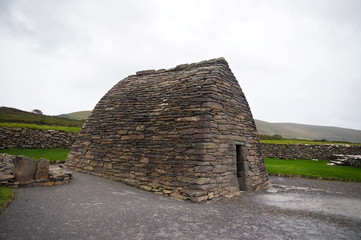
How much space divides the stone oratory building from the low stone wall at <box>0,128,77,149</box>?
698 cm

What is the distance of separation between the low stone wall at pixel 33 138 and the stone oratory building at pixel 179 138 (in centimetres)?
698

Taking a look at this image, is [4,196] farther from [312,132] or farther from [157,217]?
[312,132]

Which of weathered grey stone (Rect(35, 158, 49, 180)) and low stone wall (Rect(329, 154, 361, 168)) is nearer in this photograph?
weathered grey stone (Rect(35, 158, 49, 180))

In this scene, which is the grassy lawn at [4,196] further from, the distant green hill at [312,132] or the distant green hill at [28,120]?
the distant green hill at [312,132]

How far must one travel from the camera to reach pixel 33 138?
16125 millimetres

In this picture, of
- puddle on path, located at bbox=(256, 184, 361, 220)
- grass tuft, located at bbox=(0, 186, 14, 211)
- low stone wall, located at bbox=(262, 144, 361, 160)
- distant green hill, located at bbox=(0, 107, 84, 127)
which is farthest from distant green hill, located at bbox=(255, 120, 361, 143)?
grass tuft, located at bbox=(0, 186, 14, 211)

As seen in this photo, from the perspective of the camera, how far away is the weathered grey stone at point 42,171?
24.2ft

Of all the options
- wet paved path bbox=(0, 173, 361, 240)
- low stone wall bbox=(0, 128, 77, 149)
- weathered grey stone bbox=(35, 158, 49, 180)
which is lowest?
wet paved path bbox=(0, 173, 361, 240)

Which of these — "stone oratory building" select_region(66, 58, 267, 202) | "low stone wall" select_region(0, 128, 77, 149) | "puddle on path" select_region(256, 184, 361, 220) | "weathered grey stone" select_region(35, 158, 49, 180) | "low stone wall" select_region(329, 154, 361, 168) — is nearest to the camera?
"puddle on path" select_region(256, 184, 361, 220)

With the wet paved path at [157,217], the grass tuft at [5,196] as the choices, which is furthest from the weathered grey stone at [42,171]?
the grass tuft at [5,196]

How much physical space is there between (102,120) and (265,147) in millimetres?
20261

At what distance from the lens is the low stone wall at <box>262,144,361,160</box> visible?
74.4 feet

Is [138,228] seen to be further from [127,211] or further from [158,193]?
[158,193]

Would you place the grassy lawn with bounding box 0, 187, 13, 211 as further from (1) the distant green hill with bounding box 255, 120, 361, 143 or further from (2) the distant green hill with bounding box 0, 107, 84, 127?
(1) the distant green hill with bounding box 255, 120, 361, 143
